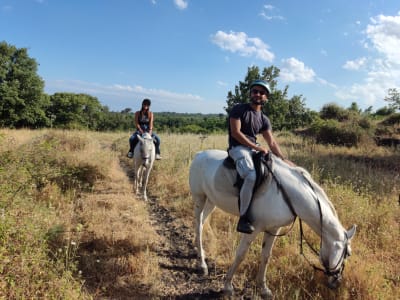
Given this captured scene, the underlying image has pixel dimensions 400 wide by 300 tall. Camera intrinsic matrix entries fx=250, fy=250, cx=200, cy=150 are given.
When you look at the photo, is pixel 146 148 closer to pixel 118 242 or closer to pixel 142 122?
pixel 142 122

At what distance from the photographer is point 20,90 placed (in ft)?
107

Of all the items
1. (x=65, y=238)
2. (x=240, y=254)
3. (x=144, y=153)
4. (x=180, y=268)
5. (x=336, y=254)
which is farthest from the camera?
(x=144, y=153)

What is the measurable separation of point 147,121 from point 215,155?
4.45 m

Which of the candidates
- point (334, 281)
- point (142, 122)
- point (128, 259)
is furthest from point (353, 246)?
point (142, 122)

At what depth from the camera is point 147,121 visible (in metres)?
7.98

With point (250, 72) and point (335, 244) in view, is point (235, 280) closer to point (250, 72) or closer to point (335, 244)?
point (335, 244)

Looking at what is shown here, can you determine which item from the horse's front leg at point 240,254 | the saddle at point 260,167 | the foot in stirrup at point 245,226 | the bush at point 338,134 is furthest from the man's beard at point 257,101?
the bush at point 338,134

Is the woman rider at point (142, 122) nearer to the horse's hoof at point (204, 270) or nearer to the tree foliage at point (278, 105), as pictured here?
the horse's hoof at point (204, 270)

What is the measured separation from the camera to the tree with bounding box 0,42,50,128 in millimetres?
30500

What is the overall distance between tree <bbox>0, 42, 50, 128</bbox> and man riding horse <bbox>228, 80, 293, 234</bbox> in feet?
109

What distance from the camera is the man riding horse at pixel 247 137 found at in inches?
115

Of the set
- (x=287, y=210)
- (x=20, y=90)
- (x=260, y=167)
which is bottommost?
(x=287, y=210)

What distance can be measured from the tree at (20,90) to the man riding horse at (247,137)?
3313 cm

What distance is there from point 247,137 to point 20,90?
38.5m
